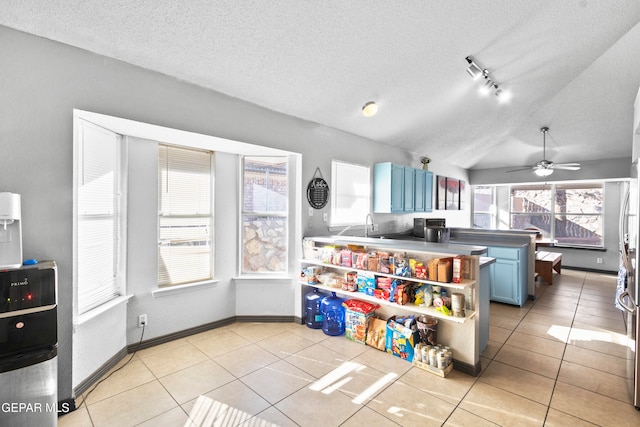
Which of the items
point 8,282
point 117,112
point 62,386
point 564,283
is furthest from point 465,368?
point 564,283

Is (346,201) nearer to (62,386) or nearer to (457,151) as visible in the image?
(457,151)

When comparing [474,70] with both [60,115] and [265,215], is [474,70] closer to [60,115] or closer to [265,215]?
[265,215]

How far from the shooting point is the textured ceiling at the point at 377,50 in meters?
2.05

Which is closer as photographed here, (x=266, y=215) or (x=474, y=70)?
(x=474, y=70)

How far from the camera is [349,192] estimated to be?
4.53m

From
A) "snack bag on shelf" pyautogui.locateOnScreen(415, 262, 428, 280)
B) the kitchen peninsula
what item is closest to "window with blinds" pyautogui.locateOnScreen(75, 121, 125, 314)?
the kitchen peninsula

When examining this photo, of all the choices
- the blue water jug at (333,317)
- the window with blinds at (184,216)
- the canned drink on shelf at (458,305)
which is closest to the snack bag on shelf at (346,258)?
the blue water jug at (333,317)

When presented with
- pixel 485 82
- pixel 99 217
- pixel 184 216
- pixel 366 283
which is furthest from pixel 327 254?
pixel 485 82

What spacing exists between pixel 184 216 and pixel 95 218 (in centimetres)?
84

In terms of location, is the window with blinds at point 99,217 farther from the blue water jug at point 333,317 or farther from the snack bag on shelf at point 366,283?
the snack bag on shelf at point 366,283

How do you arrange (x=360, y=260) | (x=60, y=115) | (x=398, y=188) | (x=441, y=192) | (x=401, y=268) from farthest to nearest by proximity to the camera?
(x=441, y=192), (x=398, y=188), (x=360, y=260), (x=401, y=268), (x=60, y=115)

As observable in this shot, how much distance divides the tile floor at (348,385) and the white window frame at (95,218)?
69 cm

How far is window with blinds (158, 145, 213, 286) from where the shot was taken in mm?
3211

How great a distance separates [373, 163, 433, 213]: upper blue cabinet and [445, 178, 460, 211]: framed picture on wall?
4.72ft
